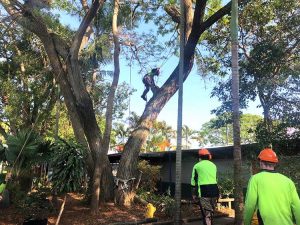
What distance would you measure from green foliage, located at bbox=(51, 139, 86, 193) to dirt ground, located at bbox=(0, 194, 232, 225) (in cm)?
137

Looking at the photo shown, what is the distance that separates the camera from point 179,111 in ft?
34.2

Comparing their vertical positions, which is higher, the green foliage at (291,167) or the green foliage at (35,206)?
the green foliage at (291,167)

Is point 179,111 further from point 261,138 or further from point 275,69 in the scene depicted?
point 275,69

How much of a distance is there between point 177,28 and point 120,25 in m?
2.97

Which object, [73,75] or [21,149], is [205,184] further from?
[73,75]

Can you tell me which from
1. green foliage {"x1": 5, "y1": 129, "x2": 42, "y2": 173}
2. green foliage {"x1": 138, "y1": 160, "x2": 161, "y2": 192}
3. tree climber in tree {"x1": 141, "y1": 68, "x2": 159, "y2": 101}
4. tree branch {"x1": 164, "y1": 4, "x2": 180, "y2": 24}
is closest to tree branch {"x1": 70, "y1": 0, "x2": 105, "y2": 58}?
tree climber in tree {"x1": 141, "y1": 68, "x2": 159, "y2": 101}

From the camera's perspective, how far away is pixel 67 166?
10.8 metres

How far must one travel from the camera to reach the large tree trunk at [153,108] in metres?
13.4

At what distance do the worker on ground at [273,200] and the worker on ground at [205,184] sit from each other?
407 centimetres

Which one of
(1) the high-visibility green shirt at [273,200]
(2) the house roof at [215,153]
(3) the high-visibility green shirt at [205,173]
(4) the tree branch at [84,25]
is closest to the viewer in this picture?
(1) the high-visibility green shirt at [273,200]

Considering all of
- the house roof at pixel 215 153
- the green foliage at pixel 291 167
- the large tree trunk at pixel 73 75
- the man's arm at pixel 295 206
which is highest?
the large tree trunk at pixel 73 75

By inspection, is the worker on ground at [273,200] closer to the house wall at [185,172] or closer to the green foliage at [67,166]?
the green foliage at [67,166]

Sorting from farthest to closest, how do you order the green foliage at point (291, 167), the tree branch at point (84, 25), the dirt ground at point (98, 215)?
the tree branch at point (84, 25)
the dirt ground at point (98, 215)
the green foliage at point (291, 167)

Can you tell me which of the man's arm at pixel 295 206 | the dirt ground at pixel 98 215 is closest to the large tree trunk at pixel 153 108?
the dirt ground at pixel 98 215
